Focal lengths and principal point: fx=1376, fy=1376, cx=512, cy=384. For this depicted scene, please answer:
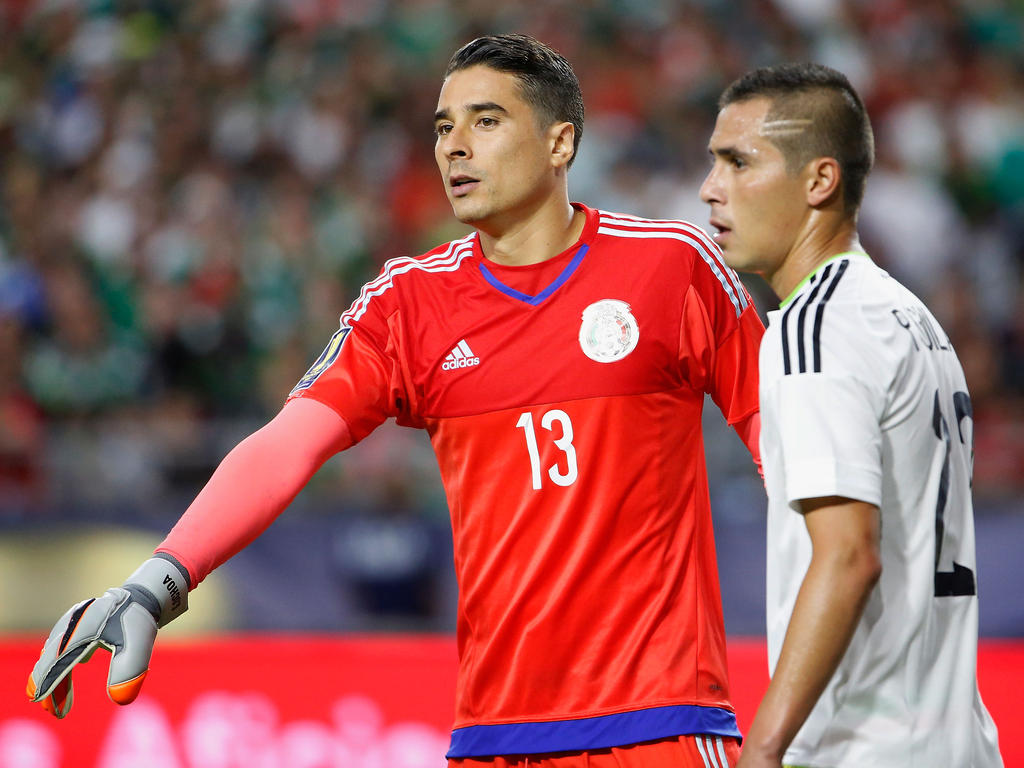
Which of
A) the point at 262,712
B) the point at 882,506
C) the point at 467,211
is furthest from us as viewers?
the point at 262,712

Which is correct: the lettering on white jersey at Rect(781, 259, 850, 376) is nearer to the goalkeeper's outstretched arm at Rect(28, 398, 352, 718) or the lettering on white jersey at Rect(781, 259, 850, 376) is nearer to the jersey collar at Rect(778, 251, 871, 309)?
the jersey collar at Rect(778, 251, 871, 309)

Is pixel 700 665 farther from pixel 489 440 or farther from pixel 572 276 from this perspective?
pixel 572 276

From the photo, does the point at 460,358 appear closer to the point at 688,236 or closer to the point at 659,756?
the point at 688,236

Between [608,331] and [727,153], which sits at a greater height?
[727,153]

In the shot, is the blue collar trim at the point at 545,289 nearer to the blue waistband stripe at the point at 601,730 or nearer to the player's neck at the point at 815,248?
the player's neck at the point at 815,248

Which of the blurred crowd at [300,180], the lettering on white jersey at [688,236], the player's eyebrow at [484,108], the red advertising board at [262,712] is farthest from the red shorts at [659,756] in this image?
the blurred crowd at [300,180]

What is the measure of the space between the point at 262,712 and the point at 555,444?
2864 mm

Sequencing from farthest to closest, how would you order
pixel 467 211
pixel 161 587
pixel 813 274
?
pixel 467 211, pixel 161 587, pixel 813 274

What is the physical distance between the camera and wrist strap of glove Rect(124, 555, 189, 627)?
280 centimetres

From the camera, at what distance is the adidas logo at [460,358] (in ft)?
10.6

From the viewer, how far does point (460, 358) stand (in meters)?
3.24

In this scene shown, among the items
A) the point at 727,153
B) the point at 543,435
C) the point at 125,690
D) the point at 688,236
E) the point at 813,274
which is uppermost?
the point at 727,153

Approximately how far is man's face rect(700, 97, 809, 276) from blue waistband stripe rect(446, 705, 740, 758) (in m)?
0.98

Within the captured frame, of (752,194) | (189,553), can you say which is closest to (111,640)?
(189,553)
